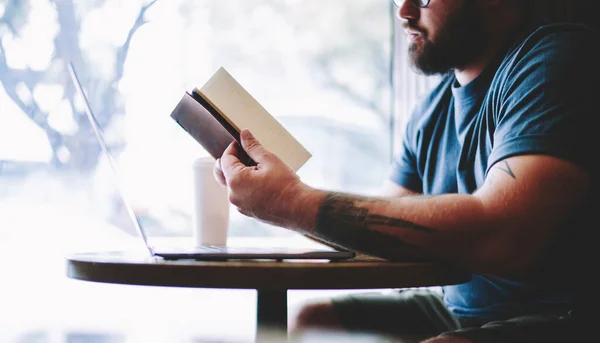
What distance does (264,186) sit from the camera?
0.92 meters

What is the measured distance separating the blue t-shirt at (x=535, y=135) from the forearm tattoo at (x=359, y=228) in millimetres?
221

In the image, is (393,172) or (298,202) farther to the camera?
(393,172)

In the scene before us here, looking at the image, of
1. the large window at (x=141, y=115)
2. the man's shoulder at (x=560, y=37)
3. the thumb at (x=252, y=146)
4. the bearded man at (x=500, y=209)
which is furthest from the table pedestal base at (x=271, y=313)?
the large window at (x=141, y=115)

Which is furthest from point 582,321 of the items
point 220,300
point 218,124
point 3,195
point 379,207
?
point 3,195

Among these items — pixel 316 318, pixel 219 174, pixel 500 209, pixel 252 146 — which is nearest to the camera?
pixel 500 209

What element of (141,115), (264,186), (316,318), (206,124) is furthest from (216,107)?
(141,115)

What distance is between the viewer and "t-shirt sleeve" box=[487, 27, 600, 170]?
2.94 ft

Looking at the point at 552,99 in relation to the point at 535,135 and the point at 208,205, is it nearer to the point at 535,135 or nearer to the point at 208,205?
the point at 535,135

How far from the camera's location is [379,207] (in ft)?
2.86

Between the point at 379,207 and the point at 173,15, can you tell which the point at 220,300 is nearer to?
the point at 173,15

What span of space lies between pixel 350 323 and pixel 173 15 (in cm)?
276

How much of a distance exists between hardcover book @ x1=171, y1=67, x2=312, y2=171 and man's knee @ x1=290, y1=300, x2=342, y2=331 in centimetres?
43

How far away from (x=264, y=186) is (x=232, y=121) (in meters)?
0.17

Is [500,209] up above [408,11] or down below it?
below
